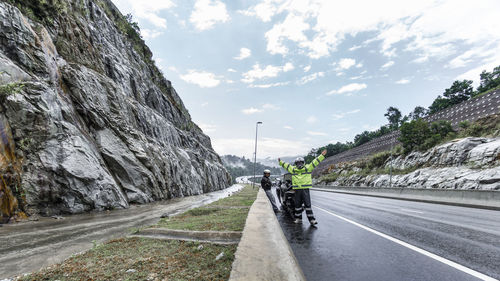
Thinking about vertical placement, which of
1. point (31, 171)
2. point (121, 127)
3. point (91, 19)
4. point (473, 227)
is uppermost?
point (91, 19)

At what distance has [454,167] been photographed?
24453 mm

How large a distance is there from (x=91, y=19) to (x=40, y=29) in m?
12.1

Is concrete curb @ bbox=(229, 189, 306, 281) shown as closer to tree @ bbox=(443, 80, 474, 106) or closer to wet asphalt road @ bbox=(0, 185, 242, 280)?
wet asphalt road @ bbox=(0, 185, 242, 280)

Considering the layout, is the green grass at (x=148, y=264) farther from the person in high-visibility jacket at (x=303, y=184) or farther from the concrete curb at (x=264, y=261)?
the person in high-visibility jacket at (x=303, y=184)

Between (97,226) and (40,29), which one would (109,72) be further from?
(97,226)

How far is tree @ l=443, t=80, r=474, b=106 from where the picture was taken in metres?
71.6

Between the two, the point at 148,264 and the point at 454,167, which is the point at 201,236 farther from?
the point at 454,167

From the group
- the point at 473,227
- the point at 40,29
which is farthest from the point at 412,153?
the point at 40,29

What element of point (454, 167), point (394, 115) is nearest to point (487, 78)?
point (394, 115)

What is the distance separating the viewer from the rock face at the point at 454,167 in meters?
19.8

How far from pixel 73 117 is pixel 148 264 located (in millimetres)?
13612

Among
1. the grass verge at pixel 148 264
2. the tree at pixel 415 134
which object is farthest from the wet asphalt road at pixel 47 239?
the tree at pixel 415 134

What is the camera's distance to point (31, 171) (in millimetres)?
9922

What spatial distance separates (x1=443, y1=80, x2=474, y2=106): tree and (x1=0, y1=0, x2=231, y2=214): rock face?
8702cm
